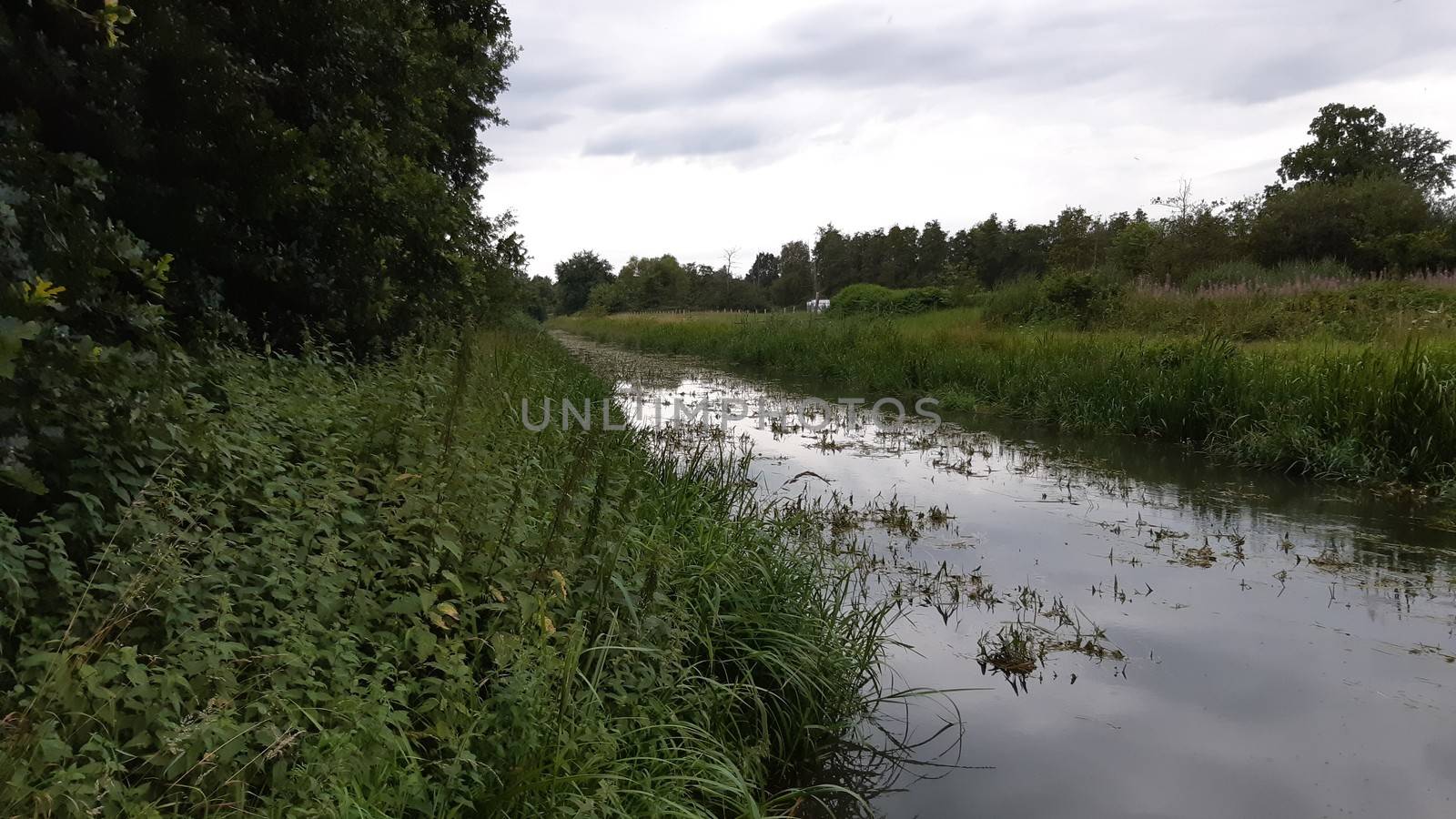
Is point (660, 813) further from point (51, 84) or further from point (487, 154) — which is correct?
point (487, 154)

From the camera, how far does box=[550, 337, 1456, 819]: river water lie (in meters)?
2.99

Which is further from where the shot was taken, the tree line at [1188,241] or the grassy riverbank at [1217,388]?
the tree line at [1188,241]

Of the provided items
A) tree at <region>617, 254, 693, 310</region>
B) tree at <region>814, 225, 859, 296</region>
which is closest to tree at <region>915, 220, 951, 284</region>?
tree at <region>814, 225, 859, 296</region>

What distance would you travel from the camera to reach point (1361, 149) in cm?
3616

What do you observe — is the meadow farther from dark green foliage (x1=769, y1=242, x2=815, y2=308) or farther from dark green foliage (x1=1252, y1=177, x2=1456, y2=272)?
dark green foliage (x1=769, y1=242, x2=815, y2=308)

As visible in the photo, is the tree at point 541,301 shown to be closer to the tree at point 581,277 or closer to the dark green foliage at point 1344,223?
the tree at point 581,277

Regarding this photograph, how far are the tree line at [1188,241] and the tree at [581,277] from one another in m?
6.50

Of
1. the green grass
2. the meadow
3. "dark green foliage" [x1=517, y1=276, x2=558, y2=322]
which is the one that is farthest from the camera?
"dark green foliage" [x1=517, y1=276, x2=558, y2=322]

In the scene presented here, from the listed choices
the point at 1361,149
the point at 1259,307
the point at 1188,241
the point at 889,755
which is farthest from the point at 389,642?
the point at 1361,149

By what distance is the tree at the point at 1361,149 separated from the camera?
35.8 meters

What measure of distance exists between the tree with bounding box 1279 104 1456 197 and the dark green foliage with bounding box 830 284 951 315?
23.6m

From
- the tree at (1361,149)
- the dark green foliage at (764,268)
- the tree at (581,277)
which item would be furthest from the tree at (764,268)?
the tree at (1361,149)

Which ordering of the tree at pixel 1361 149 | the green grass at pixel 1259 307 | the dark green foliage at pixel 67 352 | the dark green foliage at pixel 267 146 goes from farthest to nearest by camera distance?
1. the tree at pixel 1361 149
2. the green grass at pixel 1259 307
3. the dark green foliage at pixel 267 146
4. the dark green foliage at pixel 67 352

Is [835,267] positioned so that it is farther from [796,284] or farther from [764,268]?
[764,268]
